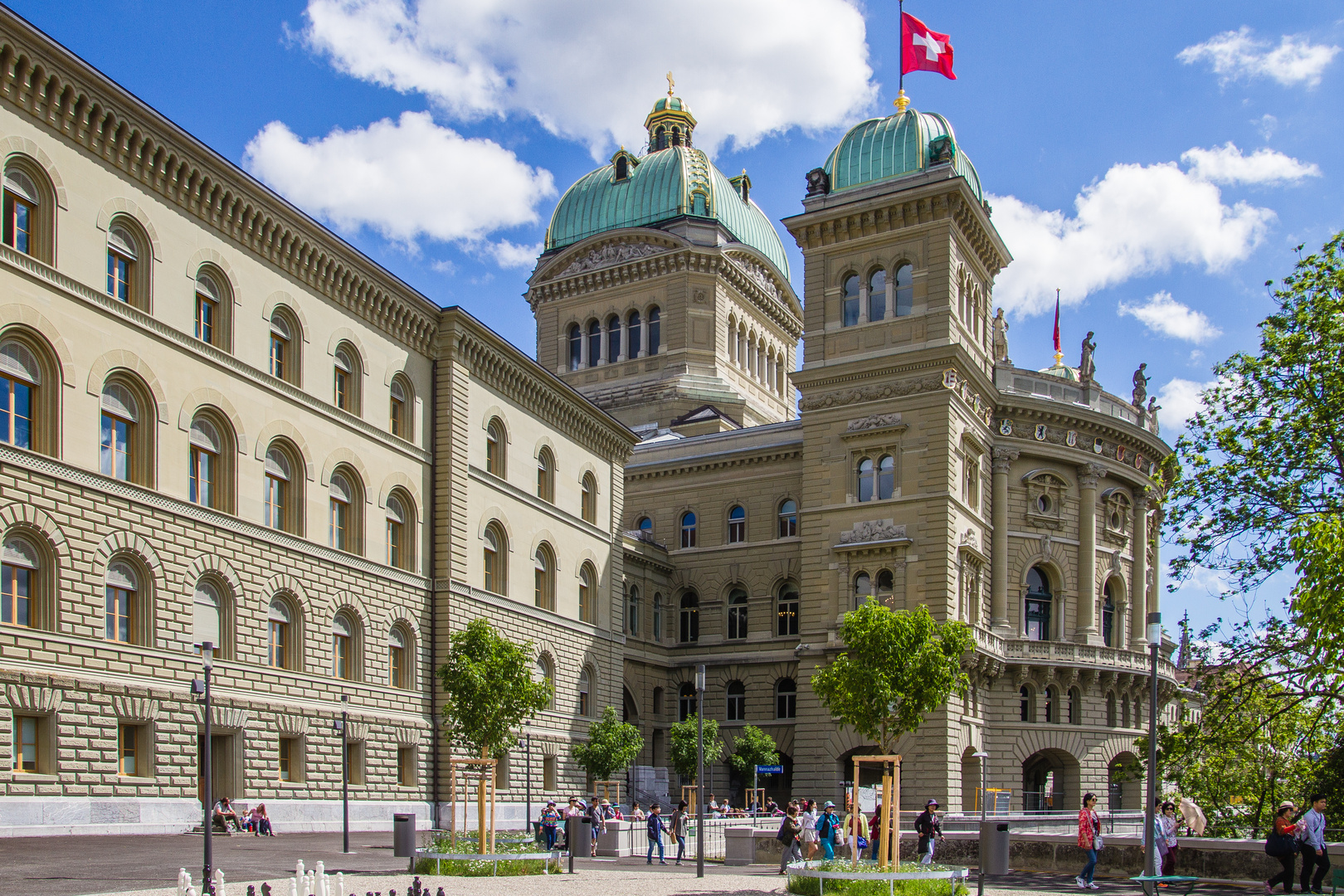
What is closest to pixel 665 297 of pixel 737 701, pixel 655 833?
pixel 737 701

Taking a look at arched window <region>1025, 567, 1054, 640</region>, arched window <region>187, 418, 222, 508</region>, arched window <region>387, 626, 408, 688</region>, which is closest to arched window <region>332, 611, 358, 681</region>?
arched window <region>387, 626, 408, 688</region>

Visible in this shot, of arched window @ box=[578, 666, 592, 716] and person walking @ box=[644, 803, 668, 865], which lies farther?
arched window @ box=[578, 666, 592, 716]

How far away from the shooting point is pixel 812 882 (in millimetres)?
22703

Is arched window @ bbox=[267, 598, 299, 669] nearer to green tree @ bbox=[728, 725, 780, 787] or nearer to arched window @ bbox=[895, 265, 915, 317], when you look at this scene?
green tree @ bbox=[728, 725, 780, 787]

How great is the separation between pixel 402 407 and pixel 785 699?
2470 centimetres

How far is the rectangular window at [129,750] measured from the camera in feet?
105

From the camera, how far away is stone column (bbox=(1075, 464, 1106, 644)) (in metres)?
62.1

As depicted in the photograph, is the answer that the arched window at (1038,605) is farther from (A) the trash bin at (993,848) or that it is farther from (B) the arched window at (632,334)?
(A) the trash bin at (993,848)

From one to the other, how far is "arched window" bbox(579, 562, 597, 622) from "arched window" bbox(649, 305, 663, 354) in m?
25.6

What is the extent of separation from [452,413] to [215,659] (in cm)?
1332

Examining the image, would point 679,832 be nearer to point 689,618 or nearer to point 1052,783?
point 689,618

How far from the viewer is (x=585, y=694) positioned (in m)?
54.8

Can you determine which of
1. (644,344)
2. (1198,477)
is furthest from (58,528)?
(644,344)

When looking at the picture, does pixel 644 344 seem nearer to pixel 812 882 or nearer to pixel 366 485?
pixel 366 485
